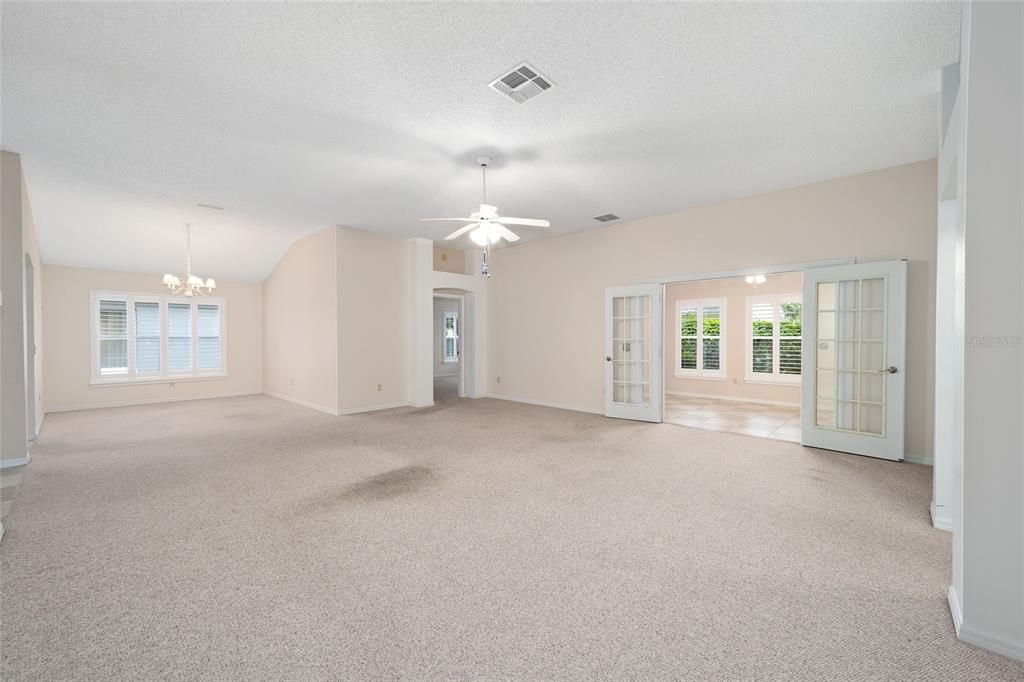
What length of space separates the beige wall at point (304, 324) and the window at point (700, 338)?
6.80m

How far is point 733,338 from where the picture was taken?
8.41 meters

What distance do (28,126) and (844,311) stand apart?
7635mm

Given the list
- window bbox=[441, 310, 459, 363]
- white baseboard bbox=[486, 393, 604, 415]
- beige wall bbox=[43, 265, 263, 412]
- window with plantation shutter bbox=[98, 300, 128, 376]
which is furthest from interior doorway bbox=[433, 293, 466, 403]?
window with plantation shutter bbox=[98, 300, 128, 376]

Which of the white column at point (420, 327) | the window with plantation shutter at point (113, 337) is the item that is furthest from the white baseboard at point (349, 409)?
the window with plantation shutter at point (113, 337)

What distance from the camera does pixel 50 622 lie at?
6.07ft

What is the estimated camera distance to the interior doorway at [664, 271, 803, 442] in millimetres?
7625

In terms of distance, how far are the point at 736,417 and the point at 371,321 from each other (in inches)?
233

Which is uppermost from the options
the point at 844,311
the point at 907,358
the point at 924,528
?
the point at 844,311

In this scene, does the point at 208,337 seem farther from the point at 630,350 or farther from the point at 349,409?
the point at 630,350

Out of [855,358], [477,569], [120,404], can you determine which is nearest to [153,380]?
[120,404]

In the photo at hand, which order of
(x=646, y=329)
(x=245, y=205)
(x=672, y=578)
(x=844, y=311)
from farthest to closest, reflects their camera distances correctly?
(x=646, y=329) → (x=245, y=205) → (x=844, y=311) → (x=672, y=578)

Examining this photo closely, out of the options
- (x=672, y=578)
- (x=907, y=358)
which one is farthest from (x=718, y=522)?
(x=907, y=358)

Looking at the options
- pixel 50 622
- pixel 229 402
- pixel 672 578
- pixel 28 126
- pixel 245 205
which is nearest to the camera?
pixel 50 622

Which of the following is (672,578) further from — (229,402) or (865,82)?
(229,402)
